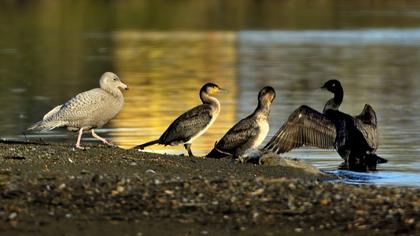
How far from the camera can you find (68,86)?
106 feet

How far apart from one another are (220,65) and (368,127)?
22.6 m

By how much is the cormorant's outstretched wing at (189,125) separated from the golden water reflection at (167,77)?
1.41m

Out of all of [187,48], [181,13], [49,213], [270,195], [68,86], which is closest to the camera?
[49,213]

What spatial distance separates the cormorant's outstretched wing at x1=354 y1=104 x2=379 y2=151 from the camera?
727 inches

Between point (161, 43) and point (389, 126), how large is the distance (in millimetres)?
33110

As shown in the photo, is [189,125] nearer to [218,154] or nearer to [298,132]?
[218,154]

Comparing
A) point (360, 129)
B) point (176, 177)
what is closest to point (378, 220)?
point (176, 177)

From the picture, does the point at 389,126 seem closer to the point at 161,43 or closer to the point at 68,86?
the point at 68,86

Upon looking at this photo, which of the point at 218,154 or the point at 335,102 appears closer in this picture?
the point at 218,154

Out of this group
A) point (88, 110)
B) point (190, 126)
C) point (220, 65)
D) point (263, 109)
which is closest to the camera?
point (88, 110)

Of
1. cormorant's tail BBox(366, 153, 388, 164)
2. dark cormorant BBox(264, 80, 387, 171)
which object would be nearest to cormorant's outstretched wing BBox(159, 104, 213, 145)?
dark cormorant BBox(264, 80, 387, 171)

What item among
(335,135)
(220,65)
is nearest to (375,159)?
(335,135)

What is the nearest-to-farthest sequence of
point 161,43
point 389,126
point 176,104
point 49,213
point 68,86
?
point 49,213 → point 389,126 → point 176,104 → point 68,86 → point 161,43

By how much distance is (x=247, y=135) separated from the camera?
16688mm
